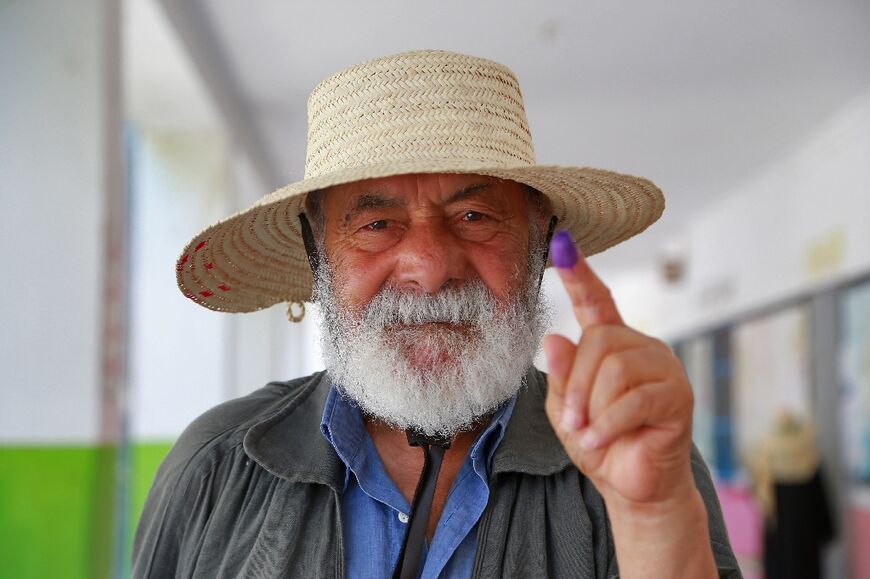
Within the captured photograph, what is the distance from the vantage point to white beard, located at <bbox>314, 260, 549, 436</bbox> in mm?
1519

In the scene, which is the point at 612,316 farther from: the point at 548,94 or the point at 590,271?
the point at 548,94

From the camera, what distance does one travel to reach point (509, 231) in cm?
164

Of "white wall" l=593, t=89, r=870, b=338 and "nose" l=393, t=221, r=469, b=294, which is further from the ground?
"white wall" l=593, t=89, r=870, b=338

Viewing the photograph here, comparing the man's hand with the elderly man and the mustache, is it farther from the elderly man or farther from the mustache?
the mustache

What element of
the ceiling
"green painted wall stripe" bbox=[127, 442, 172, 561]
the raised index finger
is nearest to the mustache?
the raised index finger

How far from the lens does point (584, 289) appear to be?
1037 mm

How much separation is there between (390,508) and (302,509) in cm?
14

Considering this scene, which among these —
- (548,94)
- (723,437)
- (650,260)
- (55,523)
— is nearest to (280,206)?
(55,523)

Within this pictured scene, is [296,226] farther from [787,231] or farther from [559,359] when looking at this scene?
[787,231]

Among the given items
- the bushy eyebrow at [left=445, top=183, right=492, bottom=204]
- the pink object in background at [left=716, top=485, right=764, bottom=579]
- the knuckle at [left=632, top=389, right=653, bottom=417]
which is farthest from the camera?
the pink object in background at [left=716, top=485, right=764, bottom=579]

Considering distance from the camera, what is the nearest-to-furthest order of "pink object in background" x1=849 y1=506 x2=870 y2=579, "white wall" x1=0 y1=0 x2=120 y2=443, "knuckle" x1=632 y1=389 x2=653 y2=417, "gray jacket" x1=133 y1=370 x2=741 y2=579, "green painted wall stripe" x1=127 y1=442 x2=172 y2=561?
1. "knuckle" x1=632 y1=389 x2=653 y2=417
2. "gray jacket" x1=133 y1=370 x2=741 y2=579
3. "white wall" x1=0 y1=0 x2=120 y2=443
4. "pink object in background" x1=849 y1=506 x2=870 y2=579
5. "green painted wall stripe" x1=127 y1=442 x2=172 y2=561

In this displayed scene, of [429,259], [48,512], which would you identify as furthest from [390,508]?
[48,512]

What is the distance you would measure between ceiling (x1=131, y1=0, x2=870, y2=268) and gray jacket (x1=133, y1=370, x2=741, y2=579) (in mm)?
3096

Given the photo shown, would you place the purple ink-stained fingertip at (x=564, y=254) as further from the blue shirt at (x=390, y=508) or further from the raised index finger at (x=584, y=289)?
the blue shirt at (x=390, y=508)
